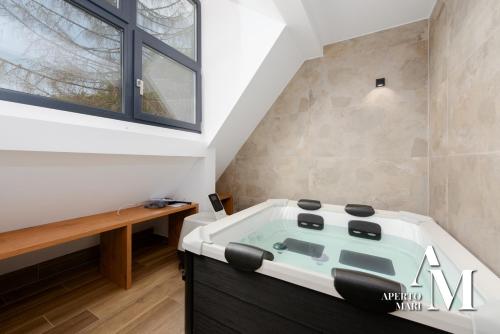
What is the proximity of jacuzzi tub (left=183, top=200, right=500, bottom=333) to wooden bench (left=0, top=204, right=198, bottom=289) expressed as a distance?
29.1 inches

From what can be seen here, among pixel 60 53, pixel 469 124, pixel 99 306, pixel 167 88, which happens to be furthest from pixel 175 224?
pixel 469 124

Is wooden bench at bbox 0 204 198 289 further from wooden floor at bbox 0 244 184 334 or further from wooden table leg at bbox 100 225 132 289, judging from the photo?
wooden floor at bbox 0 244 184 334

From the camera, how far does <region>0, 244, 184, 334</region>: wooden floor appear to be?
1090mm

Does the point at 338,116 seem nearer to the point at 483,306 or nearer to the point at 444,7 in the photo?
the point at 444,7

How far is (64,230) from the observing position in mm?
1264

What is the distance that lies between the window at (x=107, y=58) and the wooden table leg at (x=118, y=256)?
2.88 ft

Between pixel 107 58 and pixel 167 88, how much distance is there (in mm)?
481

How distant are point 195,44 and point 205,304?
7.39 feet

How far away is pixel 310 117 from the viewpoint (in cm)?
215

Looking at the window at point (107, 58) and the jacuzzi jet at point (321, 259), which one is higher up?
the window at point (107, 58)

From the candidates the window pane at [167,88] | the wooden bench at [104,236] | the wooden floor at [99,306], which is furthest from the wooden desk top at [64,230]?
the window pane at [167,88]

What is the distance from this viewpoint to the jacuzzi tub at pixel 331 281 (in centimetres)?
56

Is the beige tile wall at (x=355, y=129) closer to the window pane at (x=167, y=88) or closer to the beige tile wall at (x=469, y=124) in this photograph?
the beige tile wall at (x=469, y=124)

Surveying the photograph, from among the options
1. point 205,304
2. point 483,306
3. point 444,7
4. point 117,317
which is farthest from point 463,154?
point 117,317
